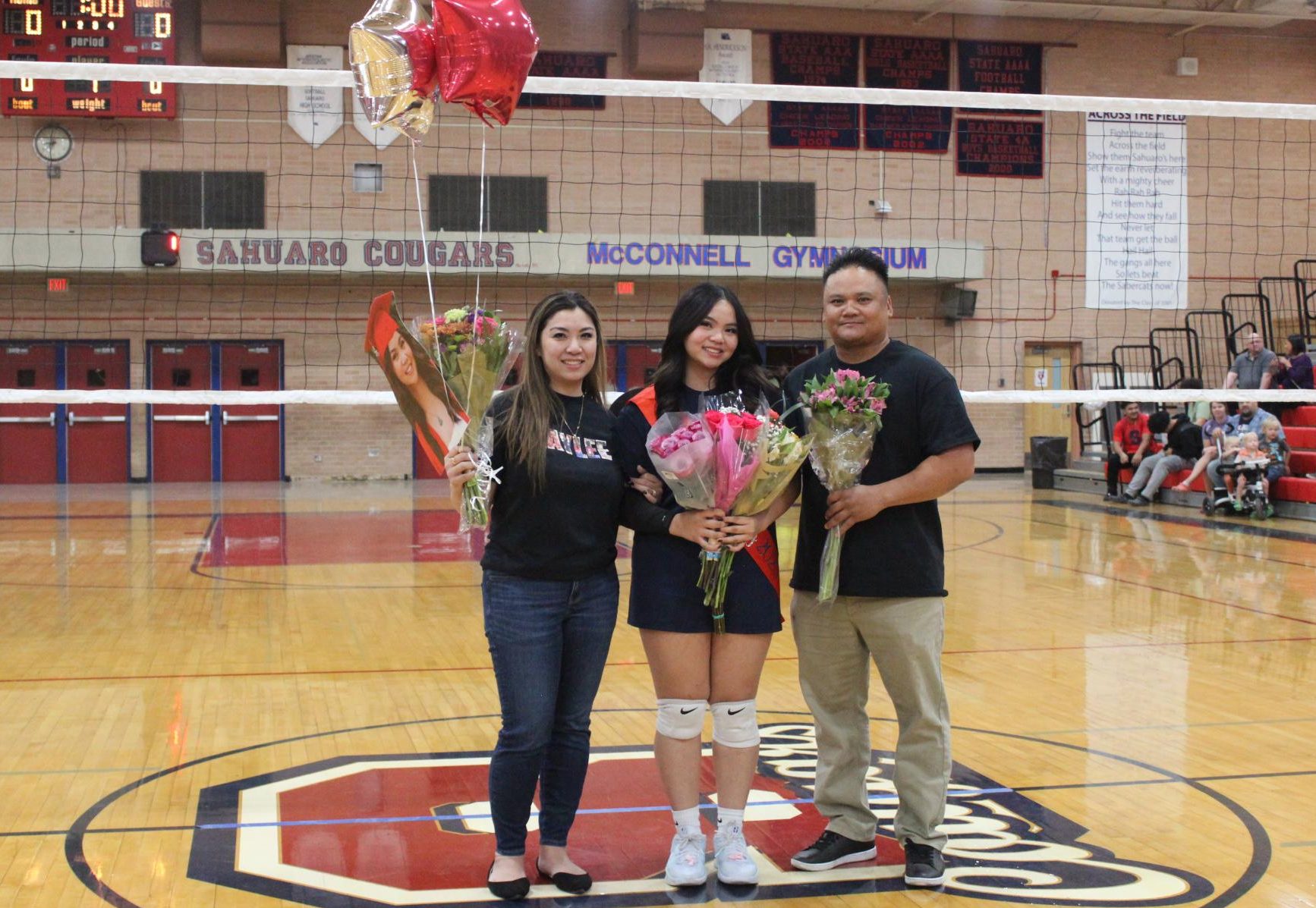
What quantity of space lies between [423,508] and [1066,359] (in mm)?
9904

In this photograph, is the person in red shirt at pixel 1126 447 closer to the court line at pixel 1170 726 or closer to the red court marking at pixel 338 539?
the red court marking at pixel 338 539

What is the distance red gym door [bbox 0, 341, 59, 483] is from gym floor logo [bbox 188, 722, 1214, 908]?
14.5m

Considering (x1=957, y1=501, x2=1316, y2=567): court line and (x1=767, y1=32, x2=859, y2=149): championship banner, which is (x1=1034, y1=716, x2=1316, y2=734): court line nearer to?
(x1=957, y1=501, x2=1316, y2=567): court line

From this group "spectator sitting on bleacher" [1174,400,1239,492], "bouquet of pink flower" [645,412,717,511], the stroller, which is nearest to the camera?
"bouquet of pink flower" [645,412,717,511]

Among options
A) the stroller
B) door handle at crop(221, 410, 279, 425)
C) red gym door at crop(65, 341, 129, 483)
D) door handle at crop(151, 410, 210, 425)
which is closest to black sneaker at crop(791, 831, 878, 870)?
the stroller

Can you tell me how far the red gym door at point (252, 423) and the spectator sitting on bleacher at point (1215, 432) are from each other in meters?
11.2

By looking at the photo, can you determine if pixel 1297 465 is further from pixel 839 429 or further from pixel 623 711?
pixel 839 429

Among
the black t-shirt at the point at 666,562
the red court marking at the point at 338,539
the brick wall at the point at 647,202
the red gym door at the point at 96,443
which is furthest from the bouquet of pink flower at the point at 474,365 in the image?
the red gym door at the point at 96,443

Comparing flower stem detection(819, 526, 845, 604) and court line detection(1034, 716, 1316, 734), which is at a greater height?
flower stem detection(819, 526, 845, 604)

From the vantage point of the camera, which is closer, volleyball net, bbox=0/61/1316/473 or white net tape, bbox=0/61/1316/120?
white net tape, bbox=0/61/1316/120

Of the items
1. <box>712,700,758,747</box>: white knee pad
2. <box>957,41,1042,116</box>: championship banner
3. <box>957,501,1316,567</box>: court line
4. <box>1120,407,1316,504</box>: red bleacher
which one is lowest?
<box>957,501,1316,567</box>: court line

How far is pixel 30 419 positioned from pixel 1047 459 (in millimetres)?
13027

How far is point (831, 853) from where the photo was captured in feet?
10.2

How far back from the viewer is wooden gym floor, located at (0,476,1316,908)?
3035 millimetres
